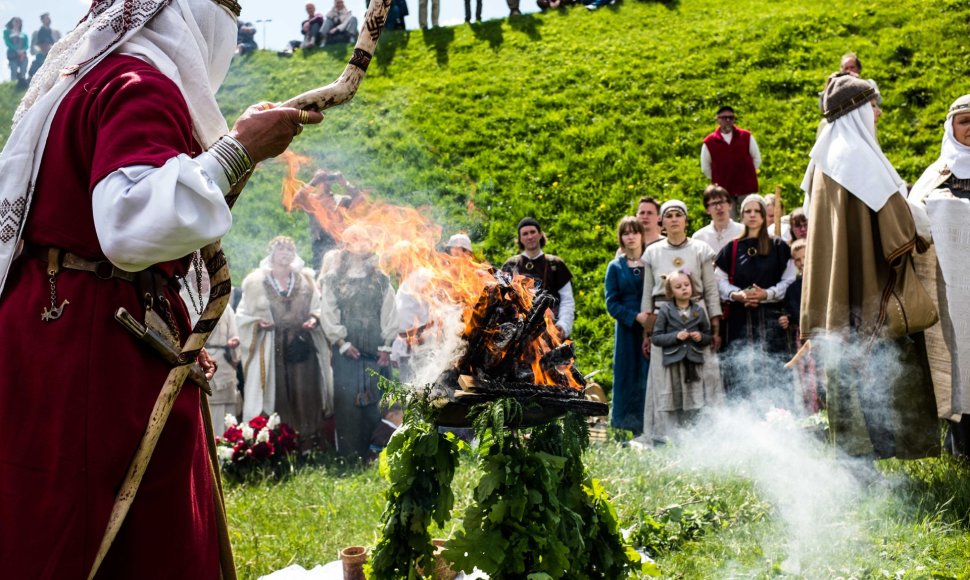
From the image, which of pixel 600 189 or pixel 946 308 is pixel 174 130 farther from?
pixel 600 189

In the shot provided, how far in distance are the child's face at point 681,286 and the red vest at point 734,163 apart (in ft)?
14.7

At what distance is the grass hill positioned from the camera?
13539mm

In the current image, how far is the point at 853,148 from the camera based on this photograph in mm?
6121

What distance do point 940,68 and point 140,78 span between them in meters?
16.3

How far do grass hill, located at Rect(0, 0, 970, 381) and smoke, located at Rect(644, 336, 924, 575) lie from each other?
8.16 ft

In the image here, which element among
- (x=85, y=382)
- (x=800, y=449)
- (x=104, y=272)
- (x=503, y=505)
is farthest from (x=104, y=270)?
(x=800, y=449)

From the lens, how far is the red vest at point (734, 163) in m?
11.6

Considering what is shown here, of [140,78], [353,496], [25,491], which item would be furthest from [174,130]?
[353,496]

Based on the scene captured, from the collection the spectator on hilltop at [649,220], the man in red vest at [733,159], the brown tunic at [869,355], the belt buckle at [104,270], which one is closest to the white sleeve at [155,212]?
the belt buckle at [104,270]

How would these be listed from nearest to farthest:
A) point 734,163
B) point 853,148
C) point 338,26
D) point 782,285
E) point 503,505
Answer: point 503,505
point 853,148
point 782,285
point 734,163
point 338,26

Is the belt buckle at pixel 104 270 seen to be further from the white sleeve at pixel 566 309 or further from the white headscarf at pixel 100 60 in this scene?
the white sleeve at pixel 566 309

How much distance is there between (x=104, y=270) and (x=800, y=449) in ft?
18.4

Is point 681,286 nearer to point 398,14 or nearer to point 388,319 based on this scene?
point 388,319

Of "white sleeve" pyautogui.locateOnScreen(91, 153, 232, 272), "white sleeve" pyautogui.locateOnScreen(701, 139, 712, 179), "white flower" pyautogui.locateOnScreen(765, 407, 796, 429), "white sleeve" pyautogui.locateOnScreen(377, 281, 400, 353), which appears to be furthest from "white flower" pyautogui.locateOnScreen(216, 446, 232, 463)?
"white sleeve" pyautogui.locateOnScreen(701, 139, 712, 179)
